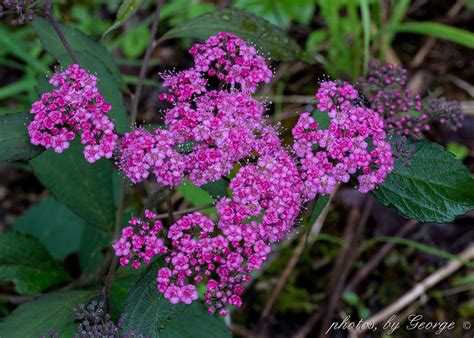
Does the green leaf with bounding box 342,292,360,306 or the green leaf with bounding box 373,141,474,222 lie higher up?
the green leaf with bounding box 373,141,474,222

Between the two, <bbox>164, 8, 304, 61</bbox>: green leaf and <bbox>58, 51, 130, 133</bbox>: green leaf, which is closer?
<bbox>58, 51, 130, 133</bbox>: green leaf

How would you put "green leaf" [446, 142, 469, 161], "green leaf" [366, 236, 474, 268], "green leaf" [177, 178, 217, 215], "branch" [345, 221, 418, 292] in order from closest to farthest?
"green leaf" [366, 236, 474, 268] < "green leaf" [177, 178, 217, 215] < "branch" [345, 221, 418, 292] < "green leaf" [446, 142, 469, 161]

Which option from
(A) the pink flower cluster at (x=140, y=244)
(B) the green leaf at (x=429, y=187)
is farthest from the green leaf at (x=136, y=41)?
(B) the green leaf at (x=429, y=187)

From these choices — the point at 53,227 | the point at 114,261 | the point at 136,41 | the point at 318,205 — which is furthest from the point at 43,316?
the point at 136,41

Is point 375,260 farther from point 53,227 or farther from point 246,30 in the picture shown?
point 53,227

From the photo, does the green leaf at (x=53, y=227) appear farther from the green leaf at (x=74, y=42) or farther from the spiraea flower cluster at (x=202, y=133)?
the spiraea flower cluster at (x=202, y=133)

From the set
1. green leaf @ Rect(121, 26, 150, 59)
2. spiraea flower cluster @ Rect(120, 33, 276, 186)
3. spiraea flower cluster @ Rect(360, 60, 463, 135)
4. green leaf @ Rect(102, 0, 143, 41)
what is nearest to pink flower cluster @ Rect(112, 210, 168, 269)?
spiraea flower cluster @ Rect(120, 33, 276, 186)

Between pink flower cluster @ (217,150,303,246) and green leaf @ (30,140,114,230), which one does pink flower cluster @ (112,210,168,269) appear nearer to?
pink flower cluster @ (217,150,303,246)
